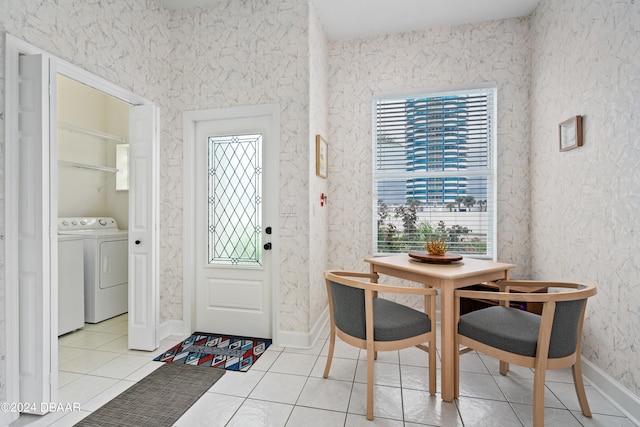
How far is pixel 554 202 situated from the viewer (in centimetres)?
270

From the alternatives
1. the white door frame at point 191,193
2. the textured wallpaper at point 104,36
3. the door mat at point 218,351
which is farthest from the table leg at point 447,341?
the textured wallpaper at point 104,36

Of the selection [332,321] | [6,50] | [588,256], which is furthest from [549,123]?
[6,50]

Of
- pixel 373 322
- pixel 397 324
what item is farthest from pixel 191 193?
pixel 397 324

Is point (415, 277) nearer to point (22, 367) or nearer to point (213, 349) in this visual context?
point (213, 349)

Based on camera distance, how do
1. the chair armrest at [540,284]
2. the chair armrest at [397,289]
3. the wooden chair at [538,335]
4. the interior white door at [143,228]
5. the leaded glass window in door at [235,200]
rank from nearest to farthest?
the wooden chair at [538,335], the chair armrest at [397,289], the chair armrest at [540,284], the interior white door at [143,228], the leaded glass window in door at [235,200]

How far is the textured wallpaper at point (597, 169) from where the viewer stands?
72.9 inches

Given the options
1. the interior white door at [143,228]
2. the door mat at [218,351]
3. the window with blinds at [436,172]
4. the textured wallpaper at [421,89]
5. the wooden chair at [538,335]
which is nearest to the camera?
the wooden chair at [538,335]

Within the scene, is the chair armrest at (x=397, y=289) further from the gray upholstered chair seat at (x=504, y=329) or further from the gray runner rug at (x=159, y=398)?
the gray runner rug at (x=159, y=398)

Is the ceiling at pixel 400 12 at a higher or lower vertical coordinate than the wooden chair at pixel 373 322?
higher

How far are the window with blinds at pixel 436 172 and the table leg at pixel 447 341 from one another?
1.62 meters

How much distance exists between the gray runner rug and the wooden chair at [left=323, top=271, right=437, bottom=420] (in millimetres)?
1039

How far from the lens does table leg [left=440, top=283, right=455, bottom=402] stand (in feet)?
6.21

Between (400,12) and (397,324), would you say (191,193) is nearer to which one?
(397,324)
